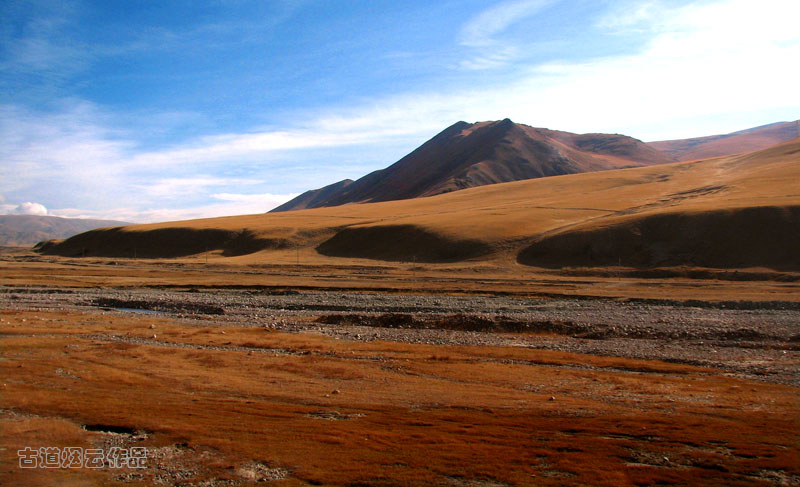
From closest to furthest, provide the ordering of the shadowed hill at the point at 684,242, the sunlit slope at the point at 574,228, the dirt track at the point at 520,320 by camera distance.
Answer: the dirt track at the point at 520,320 < the shadowed hill at the point at 684,242 < the sunlit slope at the point at 574,228

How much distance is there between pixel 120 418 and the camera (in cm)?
1334

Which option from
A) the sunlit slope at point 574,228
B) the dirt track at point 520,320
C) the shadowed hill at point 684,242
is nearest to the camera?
the dirt track at point 520,320

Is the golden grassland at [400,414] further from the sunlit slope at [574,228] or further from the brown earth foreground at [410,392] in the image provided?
the sunlit slope at [574,228]

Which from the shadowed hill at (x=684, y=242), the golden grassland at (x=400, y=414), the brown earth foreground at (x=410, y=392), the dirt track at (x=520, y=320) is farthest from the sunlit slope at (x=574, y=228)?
the golden grassland at (x=400, y=414)

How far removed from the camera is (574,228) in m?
84.1

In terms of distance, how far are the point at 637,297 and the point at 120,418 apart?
42186 millimetres

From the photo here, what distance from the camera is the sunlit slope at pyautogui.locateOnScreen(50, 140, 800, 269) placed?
229 ft

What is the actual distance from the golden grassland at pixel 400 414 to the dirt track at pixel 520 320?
3590 millimetres

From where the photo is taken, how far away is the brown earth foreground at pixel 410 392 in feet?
35.5

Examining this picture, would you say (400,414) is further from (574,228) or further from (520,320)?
(574,228)

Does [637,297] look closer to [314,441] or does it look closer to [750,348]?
[750,348]

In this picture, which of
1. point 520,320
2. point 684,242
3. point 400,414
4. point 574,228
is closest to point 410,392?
point 400,414

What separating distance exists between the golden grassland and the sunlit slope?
53.8 m

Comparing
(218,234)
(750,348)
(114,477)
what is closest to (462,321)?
(750,348)
